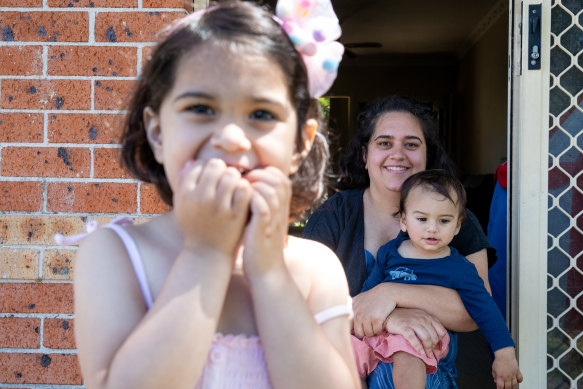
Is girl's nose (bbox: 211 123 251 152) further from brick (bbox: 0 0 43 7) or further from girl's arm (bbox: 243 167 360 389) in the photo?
brick (bbox: 0 0 43 7)

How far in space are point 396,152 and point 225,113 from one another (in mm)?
1598

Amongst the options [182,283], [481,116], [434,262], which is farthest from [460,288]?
[481,116]

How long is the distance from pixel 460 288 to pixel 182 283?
1526 millimetres

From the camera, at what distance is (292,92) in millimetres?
1115

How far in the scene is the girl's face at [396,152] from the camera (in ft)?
8.14

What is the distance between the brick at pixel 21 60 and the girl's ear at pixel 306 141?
1.60 metres

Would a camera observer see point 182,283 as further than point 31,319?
No

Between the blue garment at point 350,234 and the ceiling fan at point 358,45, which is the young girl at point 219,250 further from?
the ceiling fan at point 358,45

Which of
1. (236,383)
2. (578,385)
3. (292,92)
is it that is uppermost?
(292,92)

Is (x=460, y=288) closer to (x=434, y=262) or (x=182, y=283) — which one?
(x=434, y=262)

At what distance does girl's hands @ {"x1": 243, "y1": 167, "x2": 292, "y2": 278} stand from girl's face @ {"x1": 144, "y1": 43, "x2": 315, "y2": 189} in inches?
2.0

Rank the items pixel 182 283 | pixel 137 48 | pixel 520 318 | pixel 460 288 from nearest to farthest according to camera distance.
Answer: pixel 182 283, pixel 460 288, pixel 137 48, pixel 520 318

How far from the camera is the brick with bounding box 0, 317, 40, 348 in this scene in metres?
2.39

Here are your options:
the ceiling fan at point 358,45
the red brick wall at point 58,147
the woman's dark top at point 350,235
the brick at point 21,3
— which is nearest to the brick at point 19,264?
the red brick wall at point 58,147
